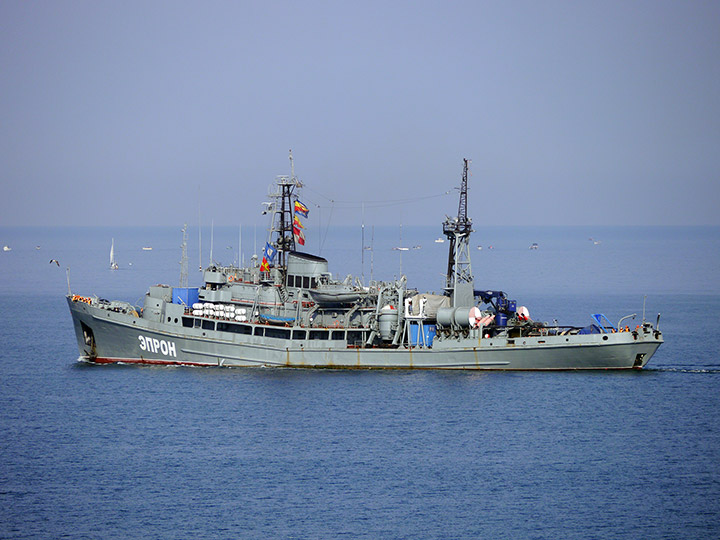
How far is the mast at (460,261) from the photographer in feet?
228

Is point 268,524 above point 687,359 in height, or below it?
below

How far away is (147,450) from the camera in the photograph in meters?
51.1

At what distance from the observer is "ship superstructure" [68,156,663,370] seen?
6669 cm

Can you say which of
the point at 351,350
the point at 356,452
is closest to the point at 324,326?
the point at 351,350

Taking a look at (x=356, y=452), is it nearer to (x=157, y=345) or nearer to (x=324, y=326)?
(x=324, y=326)

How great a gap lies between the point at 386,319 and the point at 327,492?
23.3 m

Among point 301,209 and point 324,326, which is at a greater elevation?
point 301,209

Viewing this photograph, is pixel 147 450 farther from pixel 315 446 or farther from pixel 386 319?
pixel 386 319

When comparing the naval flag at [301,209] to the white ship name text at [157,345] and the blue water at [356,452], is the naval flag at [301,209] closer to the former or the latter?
the blue water at [356,452]

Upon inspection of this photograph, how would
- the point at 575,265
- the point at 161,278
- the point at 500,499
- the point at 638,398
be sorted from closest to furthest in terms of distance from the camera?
1. the point at 500,499
2. the point at 638,398
3. the point at 161,278
4. the point at 575,265

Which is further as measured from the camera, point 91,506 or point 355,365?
point 355,365

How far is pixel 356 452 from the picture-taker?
166 feet

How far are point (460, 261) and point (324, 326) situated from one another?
1097 centimetres

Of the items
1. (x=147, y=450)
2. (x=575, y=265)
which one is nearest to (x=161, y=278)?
(x=575, y=265)
